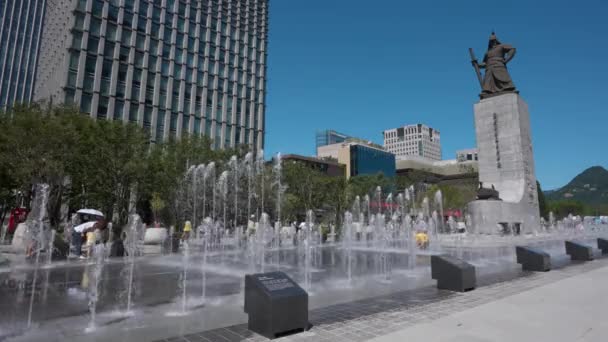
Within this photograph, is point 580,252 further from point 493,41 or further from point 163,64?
point 163,64

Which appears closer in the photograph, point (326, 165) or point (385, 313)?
point (385, 313)

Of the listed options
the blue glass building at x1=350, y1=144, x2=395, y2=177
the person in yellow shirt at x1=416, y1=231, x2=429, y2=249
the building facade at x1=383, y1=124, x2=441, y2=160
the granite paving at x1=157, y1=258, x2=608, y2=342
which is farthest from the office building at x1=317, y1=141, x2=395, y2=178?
the granite paving at x1=157, y1=258, x2=608, y2=342

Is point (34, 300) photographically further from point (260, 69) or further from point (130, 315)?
point (260, 69)

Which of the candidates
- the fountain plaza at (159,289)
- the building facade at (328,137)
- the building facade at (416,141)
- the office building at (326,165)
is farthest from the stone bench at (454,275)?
the building facade at (328,137)

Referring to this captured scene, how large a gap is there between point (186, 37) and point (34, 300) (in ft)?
177

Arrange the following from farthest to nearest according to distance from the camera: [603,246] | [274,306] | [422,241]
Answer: [422,241]
[603,246]
[274,306]

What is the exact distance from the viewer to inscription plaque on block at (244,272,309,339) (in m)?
4.75

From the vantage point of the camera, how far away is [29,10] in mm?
106312

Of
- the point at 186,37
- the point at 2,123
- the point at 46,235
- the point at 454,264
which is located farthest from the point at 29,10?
the point at 454,264

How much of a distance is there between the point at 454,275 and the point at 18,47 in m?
135

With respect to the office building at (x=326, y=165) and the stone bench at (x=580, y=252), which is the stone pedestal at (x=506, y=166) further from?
the office building at (x=326, y=165)

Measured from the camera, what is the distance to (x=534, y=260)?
412 inches

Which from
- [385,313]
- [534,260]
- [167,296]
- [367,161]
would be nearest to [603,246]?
[534,260]

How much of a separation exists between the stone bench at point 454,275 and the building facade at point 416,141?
15916 centimetres
